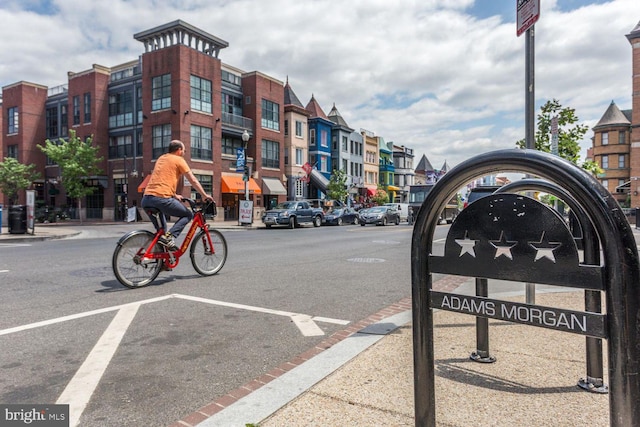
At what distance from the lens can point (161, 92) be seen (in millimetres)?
35531

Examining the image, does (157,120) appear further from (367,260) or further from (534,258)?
(534,258)

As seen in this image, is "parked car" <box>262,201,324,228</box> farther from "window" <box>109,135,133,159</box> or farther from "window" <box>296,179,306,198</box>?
"window" <box>109,135,133,159</box>

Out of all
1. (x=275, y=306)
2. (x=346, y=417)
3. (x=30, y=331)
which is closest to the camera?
(x=346, y=417)

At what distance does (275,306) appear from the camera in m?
5.37

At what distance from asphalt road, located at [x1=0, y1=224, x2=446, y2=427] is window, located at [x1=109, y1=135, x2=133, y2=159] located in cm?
3264

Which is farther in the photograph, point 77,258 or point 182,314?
point 77,258

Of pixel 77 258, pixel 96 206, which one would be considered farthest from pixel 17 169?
pixel 77 258

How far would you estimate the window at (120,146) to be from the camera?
38500 mm

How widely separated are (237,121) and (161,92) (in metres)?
7.18

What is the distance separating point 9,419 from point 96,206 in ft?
138

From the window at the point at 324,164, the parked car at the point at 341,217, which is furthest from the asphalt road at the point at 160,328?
the window at the point at 324,164

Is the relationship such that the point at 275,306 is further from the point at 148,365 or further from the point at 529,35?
the point at 529,35

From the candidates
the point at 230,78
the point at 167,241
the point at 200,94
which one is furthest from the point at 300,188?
the point at 167,241

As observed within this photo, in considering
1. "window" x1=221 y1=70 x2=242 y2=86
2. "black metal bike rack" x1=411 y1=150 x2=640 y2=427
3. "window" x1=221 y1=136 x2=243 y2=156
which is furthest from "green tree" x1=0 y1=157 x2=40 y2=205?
"black metal bike rack" x1=411 y1=150 x2=640 y2=427
